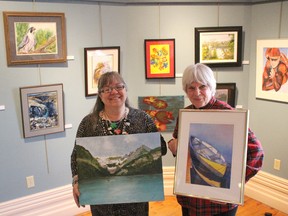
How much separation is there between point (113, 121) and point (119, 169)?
0.27 m

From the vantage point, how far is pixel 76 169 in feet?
5.58

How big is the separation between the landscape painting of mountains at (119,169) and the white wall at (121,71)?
1.41 m

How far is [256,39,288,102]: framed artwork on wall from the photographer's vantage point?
2906mm

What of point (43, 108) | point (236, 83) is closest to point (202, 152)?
point (43, 108)

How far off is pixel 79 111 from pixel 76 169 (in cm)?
142

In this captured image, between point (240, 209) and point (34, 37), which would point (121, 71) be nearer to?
point (34, 37)

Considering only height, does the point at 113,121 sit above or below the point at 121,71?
below

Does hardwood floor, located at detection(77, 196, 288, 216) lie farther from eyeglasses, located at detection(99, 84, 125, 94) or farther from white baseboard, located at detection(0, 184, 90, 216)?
eyeglasses, located at detection(99, 84, 125, 94)

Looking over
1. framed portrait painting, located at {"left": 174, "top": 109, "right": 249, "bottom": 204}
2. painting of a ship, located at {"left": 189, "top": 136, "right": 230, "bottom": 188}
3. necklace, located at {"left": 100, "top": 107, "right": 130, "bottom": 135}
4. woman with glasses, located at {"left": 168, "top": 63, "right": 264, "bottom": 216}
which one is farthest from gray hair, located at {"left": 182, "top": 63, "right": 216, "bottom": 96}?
necklace, located at {"left": 100, "top": 107, "right": 130, "bottom": 135}

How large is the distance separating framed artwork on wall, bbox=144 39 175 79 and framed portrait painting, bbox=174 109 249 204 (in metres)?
1.74

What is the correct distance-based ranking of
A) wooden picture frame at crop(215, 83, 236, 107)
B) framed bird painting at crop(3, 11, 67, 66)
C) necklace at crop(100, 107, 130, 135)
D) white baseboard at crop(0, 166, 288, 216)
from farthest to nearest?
wooden picture frame at crop(215, 83, 236, 107), white baseboard at crop(0, 166, 288, 216), framed bird painting at crop(3, 11, 67, 66), necklace at crop(100, 107, 130, 135)

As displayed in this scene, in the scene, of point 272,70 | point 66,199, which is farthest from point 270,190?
point 66,199

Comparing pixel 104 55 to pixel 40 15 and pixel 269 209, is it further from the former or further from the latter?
pixel 269 209

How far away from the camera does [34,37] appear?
268 centimetres
